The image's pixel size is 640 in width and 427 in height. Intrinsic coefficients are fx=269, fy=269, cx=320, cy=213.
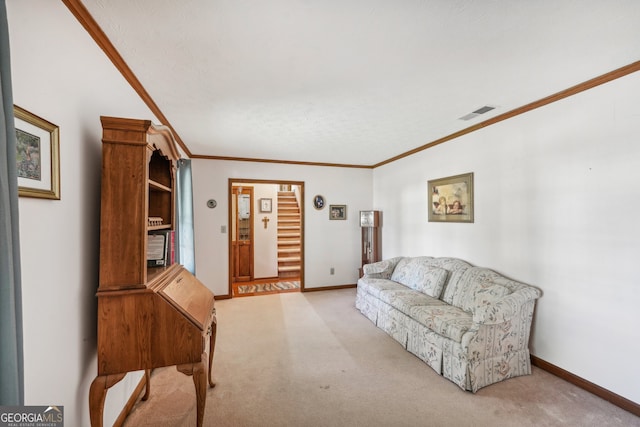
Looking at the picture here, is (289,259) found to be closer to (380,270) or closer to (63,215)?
(380,270)

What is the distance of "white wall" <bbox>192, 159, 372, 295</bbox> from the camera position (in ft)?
15.0

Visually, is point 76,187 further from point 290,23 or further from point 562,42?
point 562,42

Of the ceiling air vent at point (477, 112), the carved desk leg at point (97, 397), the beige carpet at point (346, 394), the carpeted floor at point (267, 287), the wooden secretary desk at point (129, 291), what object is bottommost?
the carpeted floor at point (267, 287)

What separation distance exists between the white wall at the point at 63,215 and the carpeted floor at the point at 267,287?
3.58 meters

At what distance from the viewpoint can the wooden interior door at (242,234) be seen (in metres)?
6.21

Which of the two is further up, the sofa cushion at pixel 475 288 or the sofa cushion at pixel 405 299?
the sofa cushion at pixel 475 288

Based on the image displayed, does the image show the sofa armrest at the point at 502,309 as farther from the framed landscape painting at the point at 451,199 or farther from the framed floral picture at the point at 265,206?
the framed floral picture at the point at 265,206

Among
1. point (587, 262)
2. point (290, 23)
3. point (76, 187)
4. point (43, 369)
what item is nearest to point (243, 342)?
point (43, 369)

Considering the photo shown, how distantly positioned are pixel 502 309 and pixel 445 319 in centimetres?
49

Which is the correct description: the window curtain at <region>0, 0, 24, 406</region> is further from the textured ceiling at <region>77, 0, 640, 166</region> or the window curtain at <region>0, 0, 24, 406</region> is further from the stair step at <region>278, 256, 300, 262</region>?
the stair step at <region>278, 256, 300, 262</region>

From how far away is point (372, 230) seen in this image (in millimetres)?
5156

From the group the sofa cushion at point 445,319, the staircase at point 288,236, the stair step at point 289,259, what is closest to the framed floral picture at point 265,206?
the staircase at point 288,236

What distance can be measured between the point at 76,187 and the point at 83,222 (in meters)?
0.19

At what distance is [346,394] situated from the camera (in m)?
2.18
